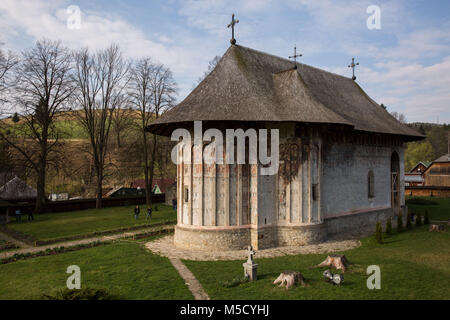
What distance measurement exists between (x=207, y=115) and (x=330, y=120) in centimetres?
597

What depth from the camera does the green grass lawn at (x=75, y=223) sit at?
792 inches

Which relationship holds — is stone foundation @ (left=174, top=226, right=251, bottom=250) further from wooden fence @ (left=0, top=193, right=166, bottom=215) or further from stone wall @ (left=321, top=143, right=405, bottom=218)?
wooden fence @ (left=0, top=193, right=166, bottom=215)

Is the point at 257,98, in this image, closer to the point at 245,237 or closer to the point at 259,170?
the point at 259,170

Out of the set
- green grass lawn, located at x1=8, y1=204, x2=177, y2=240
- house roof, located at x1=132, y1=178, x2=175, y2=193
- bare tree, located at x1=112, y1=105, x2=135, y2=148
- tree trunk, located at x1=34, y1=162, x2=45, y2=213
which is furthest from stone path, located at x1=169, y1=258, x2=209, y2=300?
house roof, located at x1=132, y1=178, x2=175, y2=193

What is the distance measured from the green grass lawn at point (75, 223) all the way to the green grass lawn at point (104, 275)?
5.48m

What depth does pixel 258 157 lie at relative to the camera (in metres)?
15.8

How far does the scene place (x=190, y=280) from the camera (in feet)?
36.2

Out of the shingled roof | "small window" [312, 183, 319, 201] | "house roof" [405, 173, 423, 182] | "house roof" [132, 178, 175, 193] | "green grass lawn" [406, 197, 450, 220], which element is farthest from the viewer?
"house roof" [405, 173, 423, 182]

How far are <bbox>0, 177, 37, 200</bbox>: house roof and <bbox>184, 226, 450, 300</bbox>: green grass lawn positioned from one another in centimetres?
2823

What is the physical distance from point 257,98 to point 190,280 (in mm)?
9143

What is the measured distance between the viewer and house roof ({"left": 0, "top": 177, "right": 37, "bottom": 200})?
32812 mm

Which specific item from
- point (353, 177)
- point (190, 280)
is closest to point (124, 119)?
point (353, 177)

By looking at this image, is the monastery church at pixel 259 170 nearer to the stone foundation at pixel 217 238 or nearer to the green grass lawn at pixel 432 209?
the stone foundation at pixel 217 238
